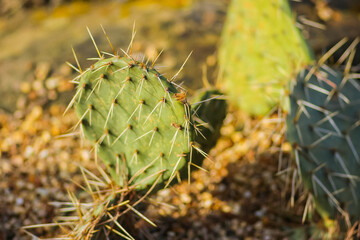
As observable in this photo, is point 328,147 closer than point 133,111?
No

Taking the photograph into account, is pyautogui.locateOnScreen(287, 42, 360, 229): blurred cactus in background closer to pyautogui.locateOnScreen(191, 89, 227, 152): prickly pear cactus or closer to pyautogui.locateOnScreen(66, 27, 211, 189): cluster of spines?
pyautogui.locateOnScreen(191, 89, 227, 152): prickly pear cactus

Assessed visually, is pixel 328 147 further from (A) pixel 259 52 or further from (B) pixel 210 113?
(A) pixel 259 52

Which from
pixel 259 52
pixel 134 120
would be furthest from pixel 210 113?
pixel 259 52

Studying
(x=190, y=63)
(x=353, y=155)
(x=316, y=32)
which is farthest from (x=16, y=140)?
(x=316, y=32)

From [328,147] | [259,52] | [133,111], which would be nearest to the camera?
[133,111]

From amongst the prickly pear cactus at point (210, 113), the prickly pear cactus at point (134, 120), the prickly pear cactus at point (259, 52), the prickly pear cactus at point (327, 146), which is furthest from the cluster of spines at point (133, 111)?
the prickly pear cactus at point (259, 52)
